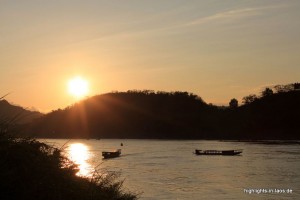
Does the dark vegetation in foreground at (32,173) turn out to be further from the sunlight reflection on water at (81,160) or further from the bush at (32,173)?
the sunlight reflection on water at (81,160)

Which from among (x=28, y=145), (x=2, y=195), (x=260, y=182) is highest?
(x=28, y=145)

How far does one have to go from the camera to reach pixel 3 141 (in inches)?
296

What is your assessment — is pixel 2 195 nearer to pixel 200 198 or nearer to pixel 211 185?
pixel 200 198

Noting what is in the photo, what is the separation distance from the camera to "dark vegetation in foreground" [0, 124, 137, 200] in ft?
23.3

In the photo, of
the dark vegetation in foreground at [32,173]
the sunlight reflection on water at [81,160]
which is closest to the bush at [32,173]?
the dark vegetation in foreground at [32,173]

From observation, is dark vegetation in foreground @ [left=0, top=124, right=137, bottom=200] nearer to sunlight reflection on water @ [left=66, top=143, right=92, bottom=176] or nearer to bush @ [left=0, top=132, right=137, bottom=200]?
bush @ [left=0, top=132, right=137, bottom=200]

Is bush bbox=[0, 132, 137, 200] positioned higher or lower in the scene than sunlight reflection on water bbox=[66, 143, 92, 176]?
higher

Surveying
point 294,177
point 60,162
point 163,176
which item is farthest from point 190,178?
point 60,162

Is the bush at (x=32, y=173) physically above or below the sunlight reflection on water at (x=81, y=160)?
above

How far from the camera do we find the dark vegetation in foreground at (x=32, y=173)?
7.11 metres

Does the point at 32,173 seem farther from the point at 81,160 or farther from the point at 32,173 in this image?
the point at 81,160

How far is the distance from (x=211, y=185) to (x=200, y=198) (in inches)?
398

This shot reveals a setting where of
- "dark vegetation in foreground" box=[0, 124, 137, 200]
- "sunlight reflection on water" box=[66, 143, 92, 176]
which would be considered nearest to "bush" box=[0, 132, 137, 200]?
"dark vegetation in foreground" box=[0, 124, 137, 200]

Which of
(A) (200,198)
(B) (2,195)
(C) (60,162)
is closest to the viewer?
(B) (2,195)
